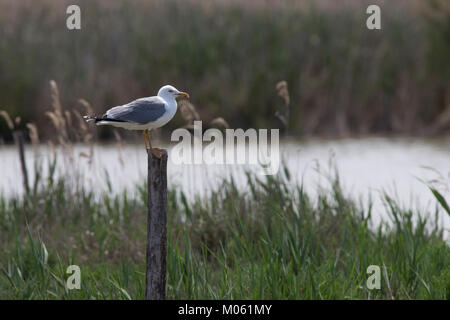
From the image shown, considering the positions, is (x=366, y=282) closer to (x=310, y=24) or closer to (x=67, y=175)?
(x=67, y=175)

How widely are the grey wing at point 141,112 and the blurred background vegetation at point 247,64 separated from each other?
735cm

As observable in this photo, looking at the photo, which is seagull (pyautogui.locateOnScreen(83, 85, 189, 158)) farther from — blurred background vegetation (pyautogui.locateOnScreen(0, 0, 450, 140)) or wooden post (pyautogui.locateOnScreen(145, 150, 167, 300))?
blurred background vegetation (pyautogui.locateOnScreen(0, 0, 450, 140))

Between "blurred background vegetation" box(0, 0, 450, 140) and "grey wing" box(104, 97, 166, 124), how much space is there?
290 inches

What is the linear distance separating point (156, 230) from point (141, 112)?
66 cm

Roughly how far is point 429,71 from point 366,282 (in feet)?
26.4

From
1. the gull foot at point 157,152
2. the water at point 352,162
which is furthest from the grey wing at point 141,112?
the water at point 352,162

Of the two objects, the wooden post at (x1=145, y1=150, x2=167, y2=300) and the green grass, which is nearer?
the wooden post at (x1=145, y1=150, x2=167, y2=300)

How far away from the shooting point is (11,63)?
448 inches

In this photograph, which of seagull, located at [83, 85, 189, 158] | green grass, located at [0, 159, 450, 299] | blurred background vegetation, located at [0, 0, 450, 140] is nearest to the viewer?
seagull, located at [83, 85, 189, 158]

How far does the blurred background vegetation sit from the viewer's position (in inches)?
448

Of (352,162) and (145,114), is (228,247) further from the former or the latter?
(352,162)

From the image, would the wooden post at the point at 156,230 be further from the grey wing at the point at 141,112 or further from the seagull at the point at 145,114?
the grey wing at the point at 141,112

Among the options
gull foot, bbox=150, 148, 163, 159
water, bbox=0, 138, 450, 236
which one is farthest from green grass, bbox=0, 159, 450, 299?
water, bbox=0, 138, 450, 236

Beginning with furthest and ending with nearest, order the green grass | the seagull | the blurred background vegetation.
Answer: the blurred background vegetation
the green grass
the seagull
